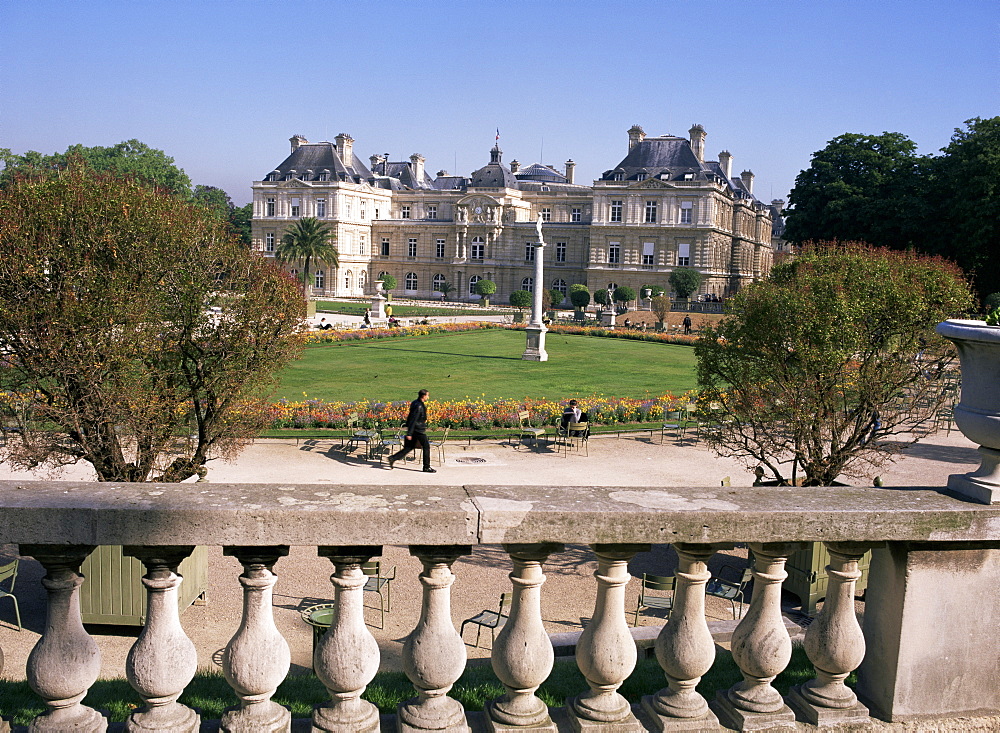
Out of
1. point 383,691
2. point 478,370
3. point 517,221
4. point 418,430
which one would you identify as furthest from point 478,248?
point 383,691

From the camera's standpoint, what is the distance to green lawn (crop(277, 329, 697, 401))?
→ 79.6 feet

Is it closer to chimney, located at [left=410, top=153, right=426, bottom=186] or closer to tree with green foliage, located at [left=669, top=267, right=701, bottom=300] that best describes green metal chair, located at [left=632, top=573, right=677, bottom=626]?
tree with green foliage, located at [left=669, top=267, right=701, bottom=300]

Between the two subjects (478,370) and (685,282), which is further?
(685,282)

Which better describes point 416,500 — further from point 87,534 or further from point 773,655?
point 773,655

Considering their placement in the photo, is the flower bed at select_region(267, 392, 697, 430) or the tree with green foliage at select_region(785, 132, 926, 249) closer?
the flower bed at select_region(267, 392, 697, 430)

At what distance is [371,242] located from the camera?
3450 inches

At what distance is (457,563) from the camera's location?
1023 centimetres

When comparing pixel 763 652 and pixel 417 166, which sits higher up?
pixel 417 166

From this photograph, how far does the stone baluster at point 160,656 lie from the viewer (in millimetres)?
2854

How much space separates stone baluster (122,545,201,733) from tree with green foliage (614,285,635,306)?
66088 millimetres

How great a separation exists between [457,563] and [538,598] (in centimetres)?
736

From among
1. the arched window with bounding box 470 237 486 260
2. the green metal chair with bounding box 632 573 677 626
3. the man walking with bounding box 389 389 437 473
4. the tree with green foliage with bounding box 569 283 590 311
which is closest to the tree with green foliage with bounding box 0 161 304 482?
the man walking with bounding box 389 389 437 473

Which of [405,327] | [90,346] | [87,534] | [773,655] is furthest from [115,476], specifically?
[405,327]

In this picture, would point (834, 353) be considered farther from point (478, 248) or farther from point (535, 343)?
point (478, 248)
